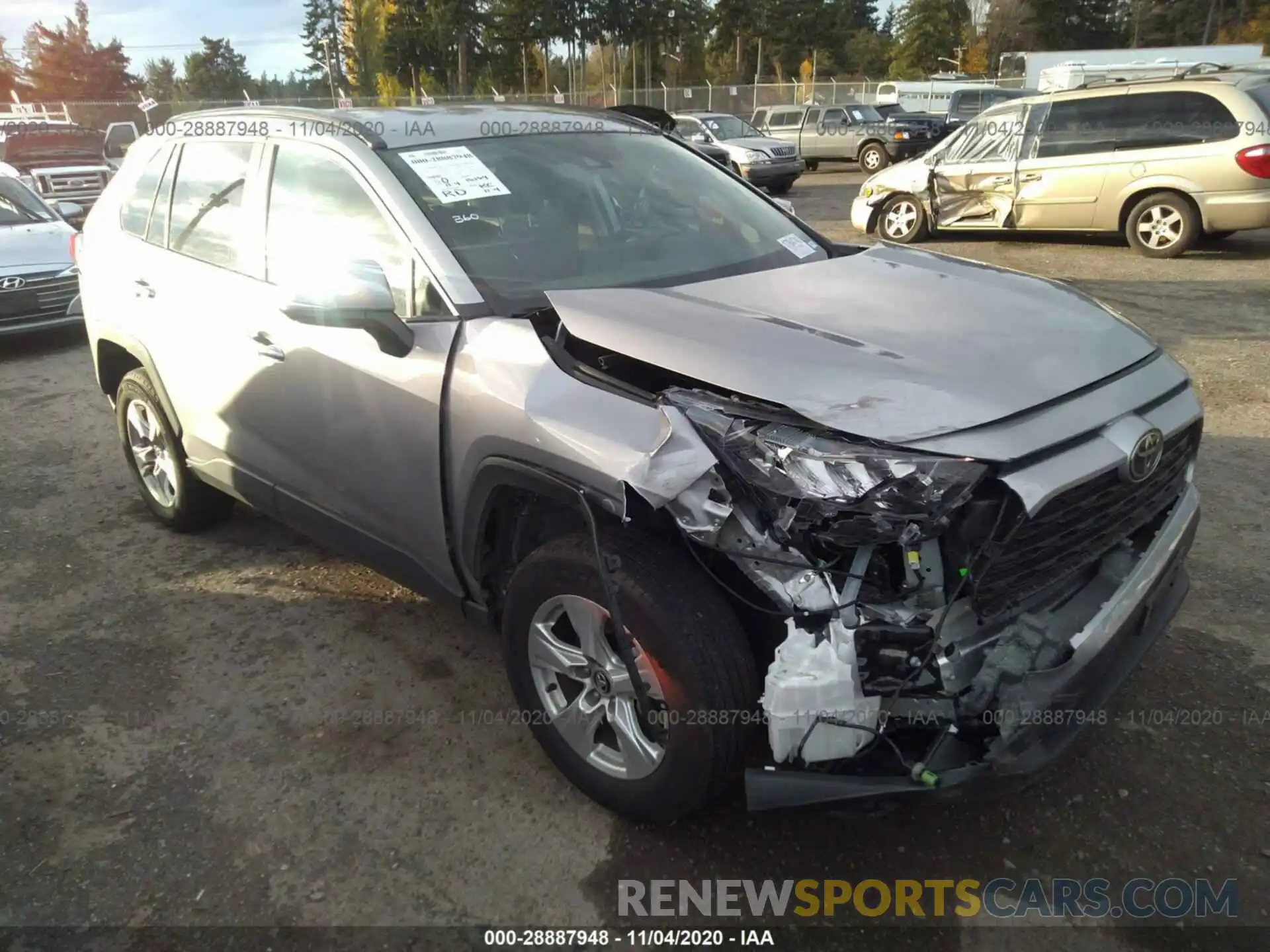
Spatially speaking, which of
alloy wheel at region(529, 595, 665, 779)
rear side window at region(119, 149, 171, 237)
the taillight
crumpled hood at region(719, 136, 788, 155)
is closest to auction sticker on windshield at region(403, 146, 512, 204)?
alloy wheel at region(529, 595, 665, 779)

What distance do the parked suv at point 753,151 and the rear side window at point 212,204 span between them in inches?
576

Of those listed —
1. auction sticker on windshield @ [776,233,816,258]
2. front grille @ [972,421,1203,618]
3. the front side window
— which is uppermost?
the front side window

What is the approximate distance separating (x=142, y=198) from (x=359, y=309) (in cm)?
228

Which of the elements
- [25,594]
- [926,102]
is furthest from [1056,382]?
[926,102]

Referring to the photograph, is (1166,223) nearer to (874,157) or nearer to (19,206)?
(19,206)

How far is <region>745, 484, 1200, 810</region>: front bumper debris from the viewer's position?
82.1 inches

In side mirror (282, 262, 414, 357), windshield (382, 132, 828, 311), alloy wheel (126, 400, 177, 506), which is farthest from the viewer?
alloy wheel (126, 400, 177, 506)

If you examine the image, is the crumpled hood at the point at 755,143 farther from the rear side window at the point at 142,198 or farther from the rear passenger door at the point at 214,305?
the rear passenger door at the point at 214,305

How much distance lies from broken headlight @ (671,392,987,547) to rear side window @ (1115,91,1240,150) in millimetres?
9520

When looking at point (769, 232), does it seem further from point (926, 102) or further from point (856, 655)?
point (926, 102)

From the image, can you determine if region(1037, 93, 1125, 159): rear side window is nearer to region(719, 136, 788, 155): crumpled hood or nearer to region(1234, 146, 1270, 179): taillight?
region(1234, 146, 1270, 179): taillight

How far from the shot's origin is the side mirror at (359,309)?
2775mm

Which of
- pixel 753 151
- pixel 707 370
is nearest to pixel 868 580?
pixel 707 370

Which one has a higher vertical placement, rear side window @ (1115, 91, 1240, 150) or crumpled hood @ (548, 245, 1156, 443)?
rear side window @ (1115, 91, 1240, 150)
